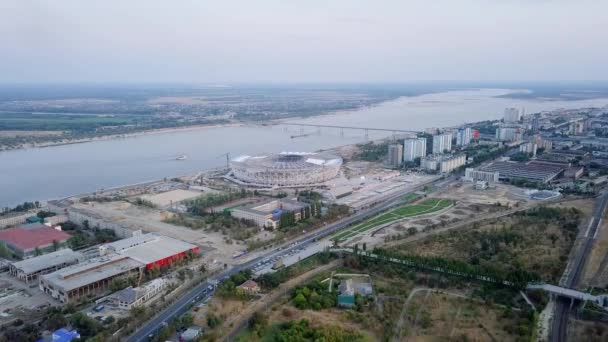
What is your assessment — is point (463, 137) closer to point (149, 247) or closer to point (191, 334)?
point (149, 247)

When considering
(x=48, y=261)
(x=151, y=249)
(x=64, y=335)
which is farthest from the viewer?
(x=151, y=249)

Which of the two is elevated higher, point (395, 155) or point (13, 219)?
point (395, 155)

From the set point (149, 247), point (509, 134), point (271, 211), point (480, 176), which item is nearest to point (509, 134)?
point (509, 134)

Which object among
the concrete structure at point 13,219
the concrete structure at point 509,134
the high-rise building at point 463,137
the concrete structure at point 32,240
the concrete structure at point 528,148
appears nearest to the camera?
the concrete structure at point 32,240

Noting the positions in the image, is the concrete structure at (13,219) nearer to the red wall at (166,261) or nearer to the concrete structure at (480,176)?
the red wall at (166,261)

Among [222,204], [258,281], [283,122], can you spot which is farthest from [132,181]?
[283,122]

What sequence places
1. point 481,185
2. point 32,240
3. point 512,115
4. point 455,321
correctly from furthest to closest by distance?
point 512,115
point 481,185
point 32,240
point 455,321

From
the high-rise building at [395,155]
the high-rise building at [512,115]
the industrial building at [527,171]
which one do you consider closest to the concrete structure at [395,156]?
the high-rise building at [395,155]

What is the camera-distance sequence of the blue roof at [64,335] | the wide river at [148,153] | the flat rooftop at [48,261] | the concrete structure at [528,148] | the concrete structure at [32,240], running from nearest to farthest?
the blue roof at [64,335] → the flat rooftop at [48,261] → the concrete structure at [32,240] → the wide river at [148,153] → the concrete structure at [528,148]
